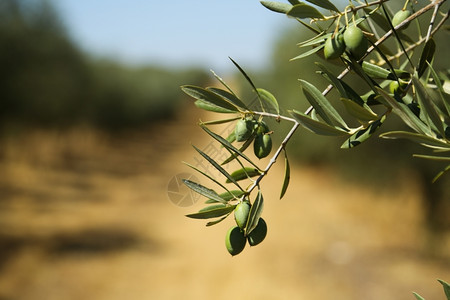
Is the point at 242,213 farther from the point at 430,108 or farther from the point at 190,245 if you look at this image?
the point at 190,245

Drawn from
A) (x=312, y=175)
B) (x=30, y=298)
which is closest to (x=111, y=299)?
(x=30, y=298)

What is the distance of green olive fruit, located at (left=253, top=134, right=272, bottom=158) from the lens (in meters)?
0.52

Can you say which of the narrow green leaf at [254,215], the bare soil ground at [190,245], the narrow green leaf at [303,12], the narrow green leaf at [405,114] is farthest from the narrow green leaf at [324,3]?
the bare soil ground at [190,245]

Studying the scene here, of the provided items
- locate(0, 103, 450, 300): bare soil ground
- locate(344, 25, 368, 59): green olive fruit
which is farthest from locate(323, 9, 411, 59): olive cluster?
locate(0, 103, 450, 300): bare soil ground

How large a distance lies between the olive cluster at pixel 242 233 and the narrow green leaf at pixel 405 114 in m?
0.17

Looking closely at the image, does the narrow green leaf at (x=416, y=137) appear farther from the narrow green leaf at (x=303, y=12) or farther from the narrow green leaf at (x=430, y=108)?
the narrow green leaf at (x=303, y=12)

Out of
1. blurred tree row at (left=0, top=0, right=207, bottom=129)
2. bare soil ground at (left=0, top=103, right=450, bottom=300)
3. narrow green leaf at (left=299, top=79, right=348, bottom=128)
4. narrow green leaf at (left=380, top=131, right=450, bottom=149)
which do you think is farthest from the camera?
blurred tree row at (left=0, top=0, right=207, bottom=129)

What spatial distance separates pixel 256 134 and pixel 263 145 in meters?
0.02

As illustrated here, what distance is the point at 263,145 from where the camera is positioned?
52 centimetres

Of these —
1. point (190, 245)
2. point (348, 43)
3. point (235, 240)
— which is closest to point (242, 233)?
point (235, 240)

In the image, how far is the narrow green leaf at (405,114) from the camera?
43cm

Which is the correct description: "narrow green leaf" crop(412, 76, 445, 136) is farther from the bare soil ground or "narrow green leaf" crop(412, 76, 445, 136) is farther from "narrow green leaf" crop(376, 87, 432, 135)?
the bare soil ground

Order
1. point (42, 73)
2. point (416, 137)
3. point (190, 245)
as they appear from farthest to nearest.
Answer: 1. point (42, 73)
2. point (190, 245)
3. point (416, 137)

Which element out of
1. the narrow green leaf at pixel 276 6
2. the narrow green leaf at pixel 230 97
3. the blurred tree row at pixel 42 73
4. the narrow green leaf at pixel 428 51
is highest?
the narrow green leaf at pixel 276 6
